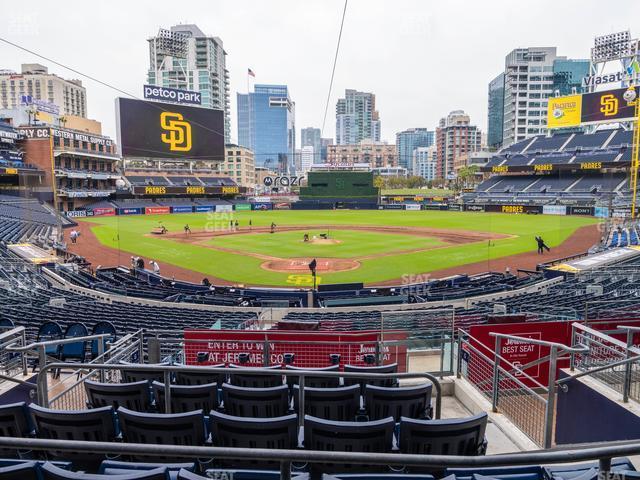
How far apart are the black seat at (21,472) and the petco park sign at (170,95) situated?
32817 mm

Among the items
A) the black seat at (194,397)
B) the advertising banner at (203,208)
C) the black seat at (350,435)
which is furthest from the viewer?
the advertising banner at (203,208)

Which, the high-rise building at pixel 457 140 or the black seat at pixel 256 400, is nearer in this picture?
the black seat at pixel 256 400

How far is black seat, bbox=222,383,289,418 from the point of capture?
4.85m

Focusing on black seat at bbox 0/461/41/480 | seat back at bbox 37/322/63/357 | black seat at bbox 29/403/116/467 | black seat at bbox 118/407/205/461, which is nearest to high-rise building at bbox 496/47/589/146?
seat back at bbox 37/322/63/357

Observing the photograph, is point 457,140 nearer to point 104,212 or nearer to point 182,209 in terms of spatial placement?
point 182,209

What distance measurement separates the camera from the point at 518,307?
15.0 metres

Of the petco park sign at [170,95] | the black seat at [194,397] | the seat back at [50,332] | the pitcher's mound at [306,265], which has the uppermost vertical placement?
the petco park sign at [170,95]

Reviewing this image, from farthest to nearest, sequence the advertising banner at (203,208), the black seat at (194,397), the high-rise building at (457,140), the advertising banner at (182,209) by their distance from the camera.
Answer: the high-rise building at (457,140)
the advertising banner at (203,208)
the advertising banner at (182,209)
the black seat at (194,397)

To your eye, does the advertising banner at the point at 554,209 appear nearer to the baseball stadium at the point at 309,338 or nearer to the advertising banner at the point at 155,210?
the baseball stadium at the point at 309,338

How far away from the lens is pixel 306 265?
2947cm

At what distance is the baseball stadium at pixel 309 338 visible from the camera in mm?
3842

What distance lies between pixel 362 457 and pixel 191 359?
7473 millimetres

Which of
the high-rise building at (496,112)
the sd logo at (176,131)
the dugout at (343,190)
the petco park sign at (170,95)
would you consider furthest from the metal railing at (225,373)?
the high-rise building at (496,112)

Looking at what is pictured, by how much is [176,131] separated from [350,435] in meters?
27.2
